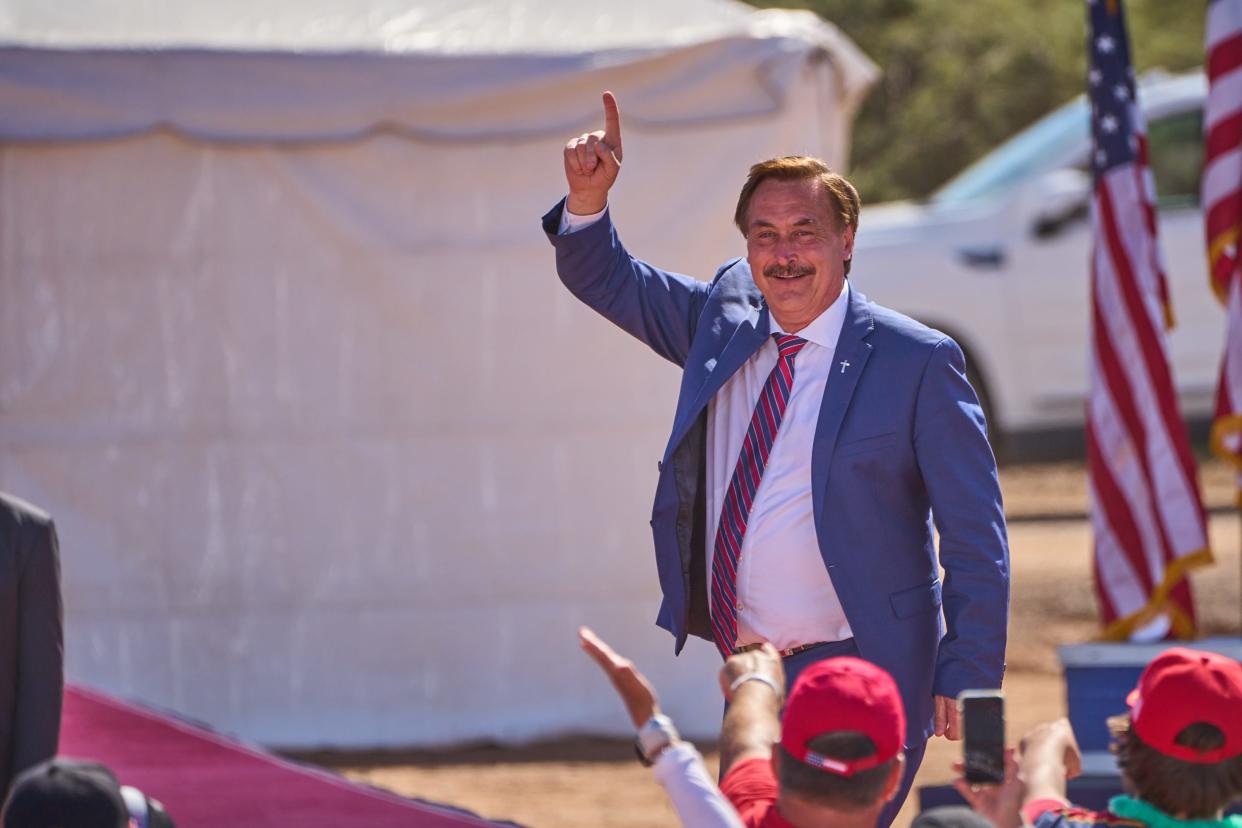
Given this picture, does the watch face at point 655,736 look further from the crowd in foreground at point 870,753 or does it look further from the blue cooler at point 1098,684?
the blue cooler at point 1098,684

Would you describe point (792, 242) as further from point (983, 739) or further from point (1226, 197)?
point (1226, 197)

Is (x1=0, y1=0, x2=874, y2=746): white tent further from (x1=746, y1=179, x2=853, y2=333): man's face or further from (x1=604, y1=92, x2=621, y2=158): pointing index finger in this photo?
(x1=746, y1=179, x2=853, y2=333): man's face

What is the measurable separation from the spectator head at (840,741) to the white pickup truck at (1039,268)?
9.06 meters

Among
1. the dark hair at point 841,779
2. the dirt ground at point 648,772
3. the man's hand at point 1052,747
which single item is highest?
the dark hair at point 841,779

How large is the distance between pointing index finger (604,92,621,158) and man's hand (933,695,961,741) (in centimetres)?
124

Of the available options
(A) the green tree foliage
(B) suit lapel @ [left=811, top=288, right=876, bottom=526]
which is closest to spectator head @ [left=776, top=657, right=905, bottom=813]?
(B) suit lapel @ [left=811, top=288, right=876, bottom=526]

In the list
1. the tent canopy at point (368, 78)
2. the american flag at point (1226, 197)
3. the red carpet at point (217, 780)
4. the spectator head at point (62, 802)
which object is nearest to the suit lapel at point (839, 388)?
the spectator head at point (62, 802)

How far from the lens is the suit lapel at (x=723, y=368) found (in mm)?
3857

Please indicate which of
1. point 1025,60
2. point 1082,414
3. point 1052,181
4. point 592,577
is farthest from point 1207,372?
point 1025,60

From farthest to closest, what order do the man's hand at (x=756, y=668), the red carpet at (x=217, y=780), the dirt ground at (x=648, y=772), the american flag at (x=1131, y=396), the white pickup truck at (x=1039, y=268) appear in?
the white pickup truck at (x=1039, y=268) < the american flag at (x=1131, y=396) < the dirt ground at (x=648, y=772) < the red carpet at (x=217, y=780) < the man's hand at (x=756, y=668)

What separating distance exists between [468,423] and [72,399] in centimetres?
149

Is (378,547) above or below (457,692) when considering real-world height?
above

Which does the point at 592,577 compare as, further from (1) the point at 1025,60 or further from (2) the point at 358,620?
(1) the point at 1025,60

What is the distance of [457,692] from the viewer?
7.63 metres
